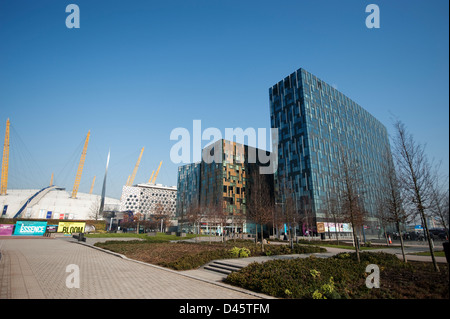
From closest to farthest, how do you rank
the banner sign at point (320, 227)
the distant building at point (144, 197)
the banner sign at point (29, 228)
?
the banner sign at point (29, 228) < the banner sign at point (320, 227) < the distant building at point (144, 197)

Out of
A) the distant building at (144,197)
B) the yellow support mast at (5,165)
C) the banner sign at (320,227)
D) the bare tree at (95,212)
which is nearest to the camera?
the banner sign at (320,227)

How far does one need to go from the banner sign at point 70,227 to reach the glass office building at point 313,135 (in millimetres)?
46965

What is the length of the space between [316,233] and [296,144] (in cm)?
2510

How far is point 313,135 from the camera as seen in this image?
66.0 meters

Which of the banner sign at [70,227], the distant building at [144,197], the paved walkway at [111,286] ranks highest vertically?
the distant building at [144,197]

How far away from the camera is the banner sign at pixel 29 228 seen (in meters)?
42.0

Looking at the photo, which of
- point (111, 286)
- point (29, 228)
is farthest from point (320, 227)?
→ point (29, 228)

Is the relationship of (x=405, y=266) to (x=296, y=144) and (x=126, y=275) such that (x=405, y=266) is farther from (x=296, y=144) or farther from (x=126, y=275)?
(x=296, y=144)

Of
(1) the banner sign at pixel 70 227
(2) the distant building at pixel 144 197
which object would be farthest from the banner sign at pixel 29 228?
(2) the distant building at pixel 144 197

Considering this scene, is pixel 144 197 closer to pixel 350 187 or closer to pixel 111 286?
pixel 350 187

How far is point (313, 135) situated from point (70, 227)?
208 ft

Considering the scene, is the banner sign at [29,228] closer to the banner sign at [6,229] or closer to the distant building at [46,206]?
the banner sign at [6,229]

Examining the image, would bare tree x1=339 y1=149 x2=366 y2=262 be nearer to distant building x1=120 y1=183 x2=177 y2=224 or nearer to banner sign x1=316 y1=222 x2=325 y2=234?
banner sign x1=316 y1=222 x2=325 y2=234

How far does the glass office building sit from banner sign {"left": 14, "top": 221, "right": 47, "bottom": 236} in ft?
173
